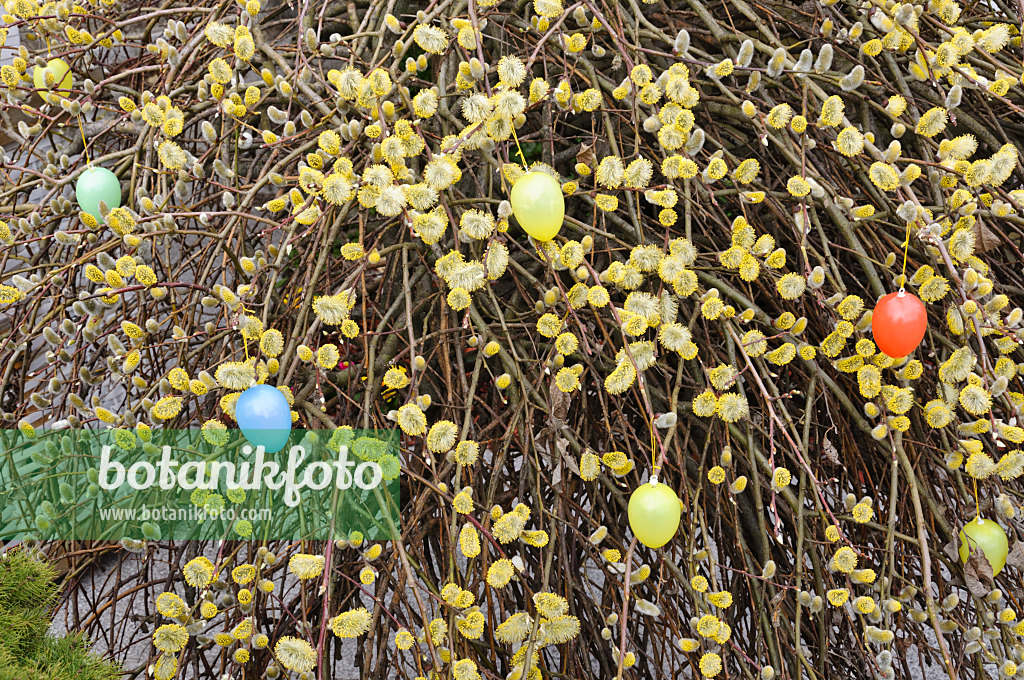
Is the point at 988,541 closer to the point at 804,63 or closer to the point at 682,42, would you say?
the point at 804,63

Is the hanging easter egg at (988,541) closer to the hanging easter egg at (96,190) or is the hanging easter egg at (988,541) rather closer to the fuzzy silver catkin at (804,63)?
the fuzzy silver catkin at (804,63)

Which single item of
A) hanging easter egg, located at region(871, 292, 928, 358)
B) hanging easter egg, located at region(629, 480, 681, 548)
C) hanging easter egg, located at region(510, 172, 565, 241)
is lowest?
hanging easter egg, located at region(629, 480, 681, 548)

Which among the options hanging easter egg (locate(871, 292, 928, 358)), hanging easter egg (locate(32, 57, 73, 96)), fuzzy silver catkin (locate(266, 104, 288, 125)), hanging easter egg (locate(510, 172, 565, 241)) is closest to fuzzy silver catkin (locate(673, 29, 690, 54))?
hanging easter egg (locate(510, 172, 565, 241))

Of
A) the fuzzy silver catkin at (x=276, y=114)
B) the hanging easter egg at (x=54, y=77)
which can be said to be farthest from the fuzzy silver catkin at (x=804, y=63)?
the hanging easter egg at (x=54, y=77)

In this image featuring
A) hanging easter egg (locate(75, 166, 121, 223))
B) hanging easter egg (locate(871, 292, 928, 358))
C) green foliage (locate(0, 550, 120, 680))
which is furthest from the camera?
hanging easter egg (locate(75, 166, 121, 223))

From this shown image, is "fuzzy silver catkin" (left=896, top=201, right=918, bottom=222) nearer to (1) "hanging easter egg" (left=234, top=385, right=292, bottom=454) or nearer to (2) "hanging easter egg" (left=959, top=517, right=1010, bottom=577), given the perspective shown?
(2) "hanging easter egg" (left=959, top=517, right=1010, bottom=577)

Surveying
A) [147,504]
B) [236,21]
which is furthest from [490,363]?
[236,21]

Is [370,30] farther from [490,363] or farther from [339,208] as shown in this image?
[490,363]

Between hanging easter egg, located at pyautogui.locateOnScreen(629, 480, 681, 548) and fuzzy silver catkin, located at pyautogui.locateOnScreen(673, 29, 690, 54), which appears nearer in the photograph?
hanging easter egg, located at pyautogui.locateOnScreen(629, 480, 681, 548)
